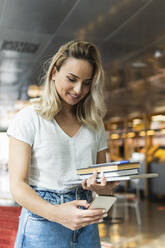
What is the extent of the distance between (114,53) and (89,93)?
16.9 feet

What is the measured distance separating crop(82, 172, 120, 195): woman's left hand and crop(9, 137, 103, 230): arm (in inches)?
2.2

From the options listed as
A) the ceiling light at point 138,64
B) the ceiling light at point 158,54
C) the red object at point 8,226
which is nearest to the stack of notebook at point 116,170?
the red object at point 8,226

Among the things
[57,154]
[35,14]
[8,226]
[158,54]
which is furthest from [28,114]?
[158,54]

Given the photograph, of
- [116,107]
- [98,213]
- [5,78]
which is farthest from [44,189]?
[116,107]

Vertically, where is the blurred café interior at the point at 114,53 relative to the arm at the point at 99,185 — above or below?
above

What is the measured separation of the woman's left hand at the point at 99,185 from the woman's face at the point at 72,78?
1.11 feet

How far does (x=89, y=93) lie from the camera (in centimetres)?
141

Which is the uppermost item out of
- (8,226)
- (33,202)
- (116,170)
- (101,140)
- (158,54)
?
(158,54)

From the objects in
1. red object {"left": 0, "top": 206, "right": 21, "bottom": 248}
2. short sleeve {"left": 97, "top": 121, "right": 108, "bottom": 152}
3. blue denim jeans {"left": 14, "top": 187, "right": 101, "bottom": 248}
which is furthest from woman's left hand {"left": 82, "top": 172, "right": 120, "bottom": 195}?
red object {"left": 0, "top": 206, "right": 21, "bottom": 248}

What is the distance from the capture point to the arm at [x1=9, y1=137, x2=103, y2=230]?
110 cm

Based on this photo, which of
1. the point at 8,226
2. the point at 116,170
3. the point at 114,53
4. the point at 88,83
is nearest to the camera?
the point at 116,170

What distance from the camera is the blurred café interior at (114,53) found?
4.41 m

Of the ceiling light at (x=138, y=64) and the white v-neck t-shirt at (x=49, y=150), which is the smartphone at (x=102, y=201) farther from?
the ceiling light at (x=138, y=64)

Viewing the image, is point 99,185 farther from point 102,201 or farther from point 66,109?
point 66,109
